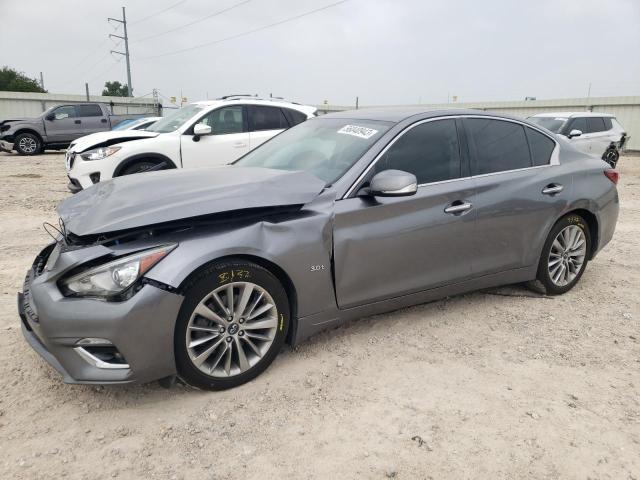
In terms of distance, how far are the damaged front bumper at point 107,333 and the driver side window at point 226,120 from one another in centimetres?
583

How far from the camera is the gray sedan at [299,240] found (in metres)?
2.50

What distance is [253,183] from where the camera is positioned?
9.97 ft

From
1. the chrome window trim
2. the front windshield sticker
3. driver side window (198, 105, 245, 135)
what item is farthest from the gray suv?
the chrome window trim

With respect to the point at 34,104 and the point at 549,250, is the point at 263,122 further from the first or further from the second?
the point at 34,104

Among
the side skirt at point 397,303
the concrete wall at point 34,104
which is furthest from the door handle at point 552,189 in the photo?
the concrete wall at point 34,104

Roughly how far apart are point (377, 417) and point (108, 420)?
140cm

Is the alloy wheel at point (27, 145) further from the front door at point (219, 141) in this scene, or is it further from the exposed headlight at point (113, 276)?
the exposed headlight at point (113, 276)

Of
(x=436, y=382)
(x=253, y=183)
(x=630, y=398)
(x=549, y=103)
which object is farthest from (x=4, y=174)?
(x=549, y=103)

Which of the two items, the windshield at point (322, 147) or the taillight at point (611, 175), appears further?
the taillight at point (611, 175)

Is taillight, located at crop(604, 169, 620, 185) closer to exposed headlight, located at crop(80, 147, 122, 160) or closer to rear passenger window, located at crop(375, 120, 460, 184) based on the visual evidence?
rear passenger window, located at crop(375, 120, 460, 184)

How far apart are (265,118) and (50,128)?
1169 cm

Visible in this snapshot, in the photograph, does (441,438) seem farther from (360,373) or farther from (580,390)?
(580,390)

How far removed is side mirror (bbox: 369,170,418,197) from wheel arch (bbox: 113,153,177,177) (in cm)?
512

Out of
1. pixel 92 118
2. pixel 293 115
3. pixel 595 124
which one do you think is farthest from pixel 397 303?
pixel 92 118
